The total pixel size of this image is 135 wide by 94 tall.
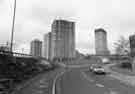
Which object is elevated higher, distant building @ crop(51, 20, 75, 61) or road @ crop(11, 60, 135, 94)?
distant building @ crop(51, 20, 75, 61)

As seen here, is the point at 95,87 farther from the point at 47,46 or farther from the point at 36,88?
the point at 47,46

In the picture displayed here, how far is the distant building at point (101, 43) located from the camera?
4411 inches

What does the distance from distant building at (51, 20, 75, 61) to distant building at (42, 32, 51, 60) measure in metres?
5.23

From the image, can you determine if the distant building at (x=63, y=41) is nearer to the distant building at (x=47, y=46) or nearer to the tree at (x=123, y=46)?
the distant building at (x=47, y=46)

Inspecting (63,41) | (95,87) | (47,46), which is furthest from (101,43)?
(95,87)

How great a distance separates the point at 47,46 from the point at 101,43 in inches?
1863

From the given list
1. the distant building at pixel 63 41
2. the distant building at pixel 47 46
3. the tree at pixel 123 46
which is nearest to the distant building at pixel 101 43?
the distant building at pixel 63 41

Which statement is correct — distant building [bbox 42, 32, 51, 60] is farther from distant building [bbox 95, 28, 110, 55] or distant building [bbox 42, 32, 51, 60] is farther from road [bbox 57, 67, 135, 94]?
road [bbox 57, 67, 135, 94]

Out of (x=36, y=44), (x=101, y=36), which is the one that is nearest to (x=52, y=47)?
(x=36, y=44)

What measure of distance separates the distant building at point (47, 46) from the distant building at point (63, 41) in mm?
5230

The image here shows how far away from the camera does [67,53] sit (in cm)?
8344

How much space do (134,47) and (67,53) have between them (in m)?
45.4

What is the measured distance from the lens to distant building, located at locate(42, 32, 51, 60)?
9156cm

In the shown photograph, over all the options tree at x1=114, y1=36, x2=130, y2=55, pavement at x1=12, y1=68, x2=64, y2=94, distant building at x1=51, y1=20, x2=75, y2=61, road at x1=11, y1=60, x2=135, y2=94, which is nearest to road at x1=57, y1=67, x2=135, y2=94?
road at x1=11, y1=60, x2=135, y2=94
